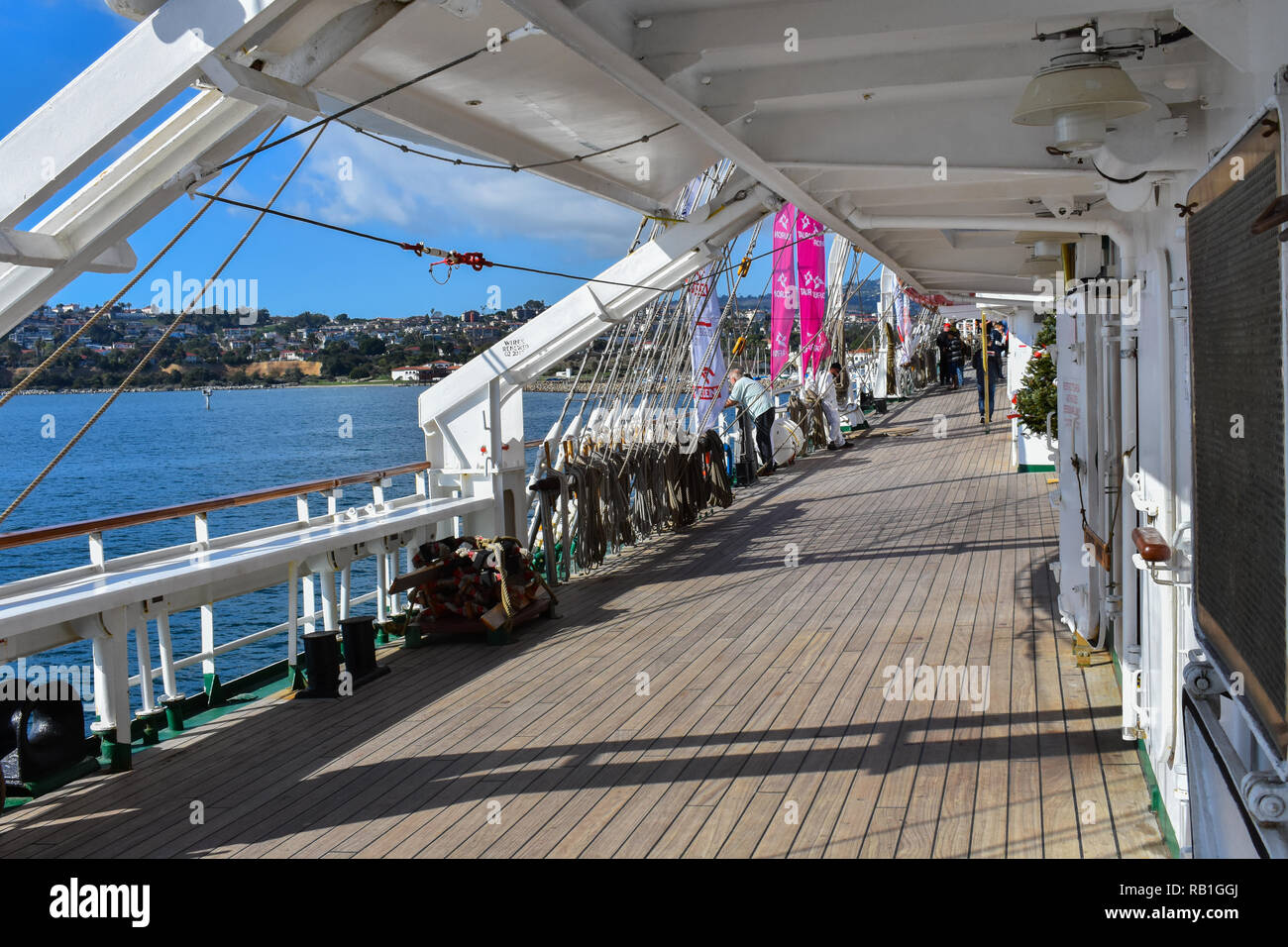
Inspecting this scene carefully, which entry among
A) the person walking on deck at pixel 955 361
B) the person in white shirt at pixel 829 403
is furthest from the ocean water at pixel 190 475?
the person walking on deck at pixel 955 361

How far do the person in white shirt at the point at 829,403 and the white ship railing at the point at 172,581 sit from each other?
373 inches

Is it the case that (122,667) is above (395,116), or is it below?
below

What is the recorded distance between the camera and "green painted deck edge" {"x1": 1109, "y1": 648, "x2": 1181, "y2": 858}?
3080mm

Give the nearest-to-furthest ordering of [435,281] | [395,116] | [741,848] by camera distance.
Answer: [741,848] < [395,116] < [435,281]

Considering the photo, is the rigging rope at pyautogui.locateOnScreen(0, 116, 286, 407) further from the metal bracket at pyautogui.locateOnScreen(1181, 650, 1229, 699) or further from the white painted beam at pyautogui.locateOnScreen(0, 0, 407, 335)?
the metal bracket at pyautogui.locateOnScreen(1181, 650, 1229, 699)

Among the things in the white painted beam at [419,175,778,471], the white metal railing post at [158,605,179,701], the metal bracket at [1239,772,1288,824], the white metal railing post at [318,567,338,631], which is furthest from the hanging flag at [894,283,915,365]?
the metal bracket at [1239,772,1288,824]

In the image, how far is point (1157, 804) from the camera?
11.0 ft

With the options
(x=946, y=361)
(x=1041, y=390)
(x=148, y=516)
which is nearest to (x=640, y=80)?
(x=148, y=516)

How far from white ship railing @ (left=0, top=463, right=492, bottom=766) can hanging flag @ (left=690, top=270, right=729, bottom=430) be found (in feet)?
13.3

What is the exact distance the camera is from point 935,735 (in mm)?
4121

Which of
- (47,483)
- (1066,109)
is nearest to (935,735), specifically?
(1066,109)

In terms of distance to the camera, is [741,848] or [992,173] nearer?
[741,848]
